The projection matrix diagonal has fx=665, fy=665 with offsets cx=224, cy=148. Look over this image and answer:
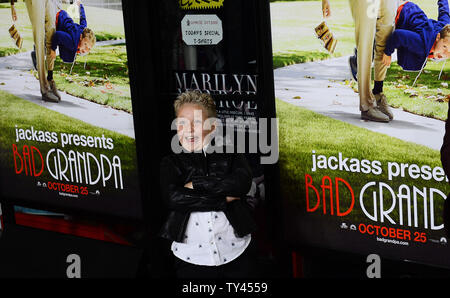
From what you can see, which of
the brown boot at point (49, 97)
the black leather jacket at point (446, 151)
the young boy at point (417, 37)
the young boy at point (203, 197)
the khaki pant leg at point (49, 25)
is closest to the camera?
the black leather jacket at point (446, 151)

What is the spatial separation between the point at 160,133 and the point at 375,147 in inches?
51.0

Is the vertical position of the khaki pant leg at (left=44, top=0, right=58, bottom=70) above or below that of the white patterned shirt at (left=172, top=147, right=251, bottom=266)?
above

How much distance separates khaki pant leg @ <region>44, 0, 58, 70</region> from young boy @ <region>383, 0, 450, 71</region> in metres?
2.13

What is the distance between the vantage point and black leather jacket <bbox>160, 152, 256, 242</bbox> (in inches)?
122

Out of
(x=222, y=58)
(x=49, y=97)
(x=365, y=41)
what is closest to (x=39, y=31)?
(x=49, y=97)

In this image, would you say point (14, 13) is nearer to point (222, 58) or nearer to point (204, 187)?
point (222, 58)

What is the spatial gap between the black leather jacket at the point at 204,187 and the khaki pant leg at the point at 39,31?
1.54m

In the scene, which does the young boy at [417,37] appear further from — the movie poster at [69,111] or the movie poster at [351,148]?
the movie poster at [69,111]

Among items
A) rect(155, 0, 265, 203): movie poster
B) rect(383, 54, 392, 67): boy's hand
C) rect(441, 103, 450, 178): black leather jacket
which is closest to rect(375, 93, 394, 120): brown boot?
rect(383, 54, 392, 67): boy's hand

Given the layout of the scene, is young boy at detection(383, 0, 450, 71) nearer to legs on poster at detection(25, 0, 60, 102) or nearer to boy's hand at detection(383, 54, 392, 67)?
boy's hand at detection(383, 54, 392, 67)

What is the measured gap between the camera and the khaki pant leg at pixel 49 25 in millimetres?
4180

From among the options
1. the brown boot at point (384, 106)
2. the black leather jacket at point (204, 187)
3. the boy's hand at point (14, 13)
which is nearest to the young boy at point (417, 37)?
the brown boot at point (384, 106)

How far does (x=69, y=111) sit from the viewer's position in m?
4.29
